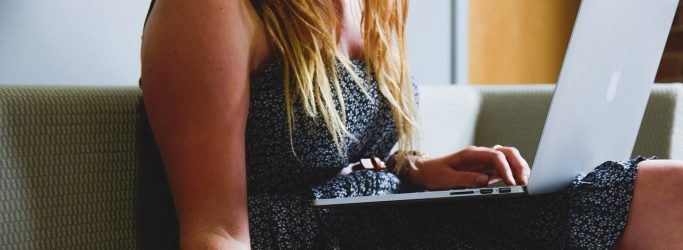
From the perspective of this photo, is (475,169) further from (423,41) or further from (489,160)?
(423,41)

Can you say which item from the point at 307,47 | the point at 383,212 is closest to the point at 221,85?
the point at 307,47

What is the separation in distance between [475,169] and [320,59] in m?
0.27

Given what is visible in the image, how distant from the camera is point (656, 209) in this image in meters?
0.75

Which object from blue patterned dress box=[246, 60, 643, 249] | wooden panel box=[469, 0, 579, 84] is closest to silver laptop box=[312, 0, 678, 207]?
blue patterned dress box=[246, 60, 643, 249]

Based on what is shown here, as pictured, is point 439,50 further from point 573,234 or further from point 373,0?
point 573,234

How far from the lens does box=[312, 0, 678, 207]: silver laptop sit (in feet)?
2.35

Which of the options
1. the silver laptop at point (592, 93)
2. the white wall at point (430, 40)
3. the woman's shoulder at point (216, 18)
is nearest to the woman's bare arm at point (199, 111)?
the woman's shoulder at point (216, 18)

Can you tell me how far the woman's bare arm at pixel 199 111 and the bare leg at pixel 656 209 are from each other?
0.39 meters

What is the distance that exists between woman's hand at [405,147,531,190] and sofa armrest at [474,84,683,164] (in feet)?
1.47

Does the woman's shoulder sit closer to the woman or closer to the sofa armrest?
the woman

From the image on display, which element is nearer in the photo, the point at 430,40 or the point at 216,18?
the point at 216,18

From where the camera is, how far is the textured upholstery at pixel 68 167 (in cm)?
76

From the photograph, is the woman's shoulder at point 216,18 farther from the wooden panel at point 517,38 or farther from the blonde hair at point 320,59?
the wooden panel at point 517,38

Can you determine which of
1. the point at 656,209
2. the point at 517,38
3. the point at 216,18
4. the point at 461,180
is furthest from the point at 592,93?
the point at 517,38
